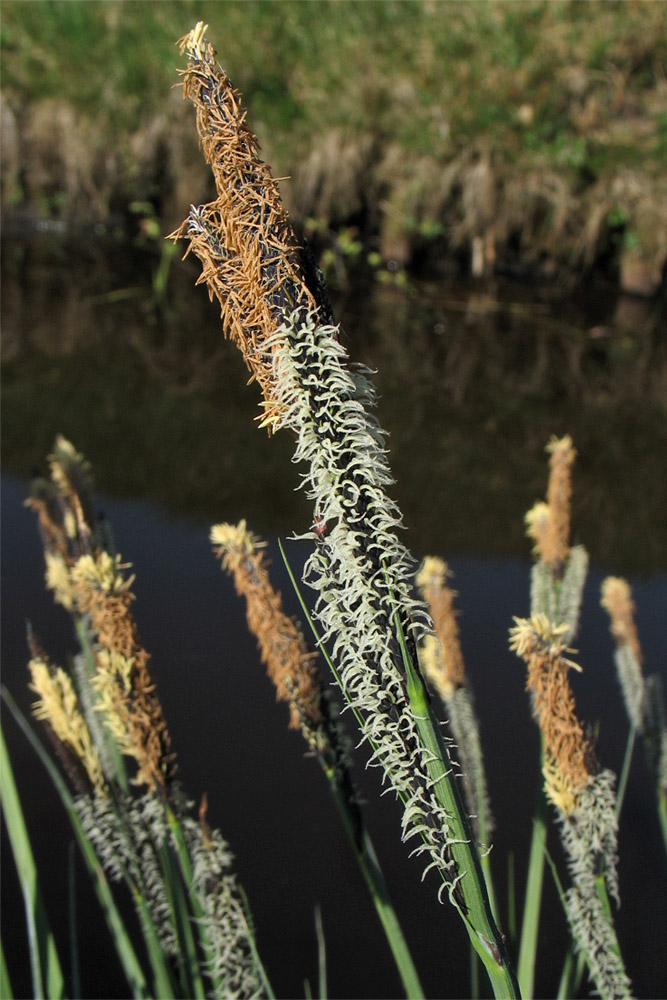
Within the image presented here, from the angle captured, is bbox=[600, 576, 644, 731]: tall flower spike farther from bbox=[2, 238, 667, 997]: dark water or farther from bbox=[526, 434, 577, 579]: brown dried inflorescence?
bbox=[2, 238, 667, 997]: dark water

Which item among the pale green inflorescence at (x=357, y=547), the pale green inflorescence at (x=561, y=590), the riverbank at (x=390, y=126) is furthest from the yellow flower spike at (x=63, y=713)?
the riverbank at (x=390, y=126)

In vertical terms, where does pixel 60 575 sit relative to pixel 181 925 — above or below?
above

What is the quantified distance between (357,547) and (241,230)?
0.37ft

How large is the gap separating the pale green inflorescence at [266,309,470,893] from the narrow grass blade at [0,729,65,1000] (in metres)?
0.28

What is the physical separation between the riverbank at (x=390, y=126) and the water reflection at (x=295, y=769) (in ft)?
5.84

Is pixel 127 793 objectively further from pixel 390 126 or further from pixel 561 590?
pixel 390 126

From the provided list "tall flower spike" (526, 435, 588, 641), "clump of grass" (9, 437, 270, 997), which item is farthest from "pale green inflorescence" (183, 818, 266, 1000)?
"tall flower spike" (526, 435, 588, 641)

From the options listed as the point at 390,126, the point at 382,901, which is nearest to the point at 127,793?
the point at 382,901

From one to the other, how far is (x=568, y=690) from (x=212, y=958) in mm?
301

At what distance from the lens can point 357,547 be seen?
0.32 m

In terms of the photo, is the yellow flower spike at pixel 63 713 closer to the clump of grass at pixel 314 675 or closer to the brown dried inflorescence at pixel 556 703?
the clump of grass at pixel 314 675

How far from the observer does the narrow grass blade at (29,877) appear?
540 millimetres

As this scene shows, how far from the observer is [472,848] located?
346 mm

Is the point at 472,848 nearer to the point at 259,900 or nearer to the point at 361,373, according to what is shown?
the point at 361,373
